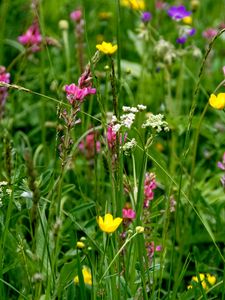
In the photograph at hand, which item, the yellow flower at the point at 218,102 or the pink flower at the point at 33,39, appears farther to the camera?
the pink flower at the point at 33,39

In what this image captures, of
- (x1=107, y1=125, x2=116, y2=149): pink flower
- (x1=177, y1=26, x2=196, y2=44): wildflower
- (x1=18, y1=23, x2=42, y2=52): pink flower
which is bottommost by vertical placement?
(x1=107, y1=125, x2=116, y2=149): pink flower

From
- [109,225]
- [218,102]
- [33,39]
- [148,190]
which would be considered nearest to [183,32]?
[33,39]

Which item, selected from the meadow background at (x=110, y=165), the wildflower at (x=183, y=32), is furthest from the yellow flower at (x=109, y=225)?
the wildflower at (x=183, y=32)

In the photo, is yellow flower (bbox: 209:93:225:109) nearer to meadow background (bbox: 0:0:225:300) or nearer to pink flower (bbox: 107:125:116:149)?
meadow background (bbox: 0:0:225:300)

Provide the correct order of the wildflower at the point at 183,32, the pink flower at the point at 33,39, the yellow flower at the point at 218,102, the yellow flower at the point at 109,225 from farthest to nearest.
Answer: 1. the pink flower at the point at 33,39
2. the wildflower at the point at 183,32
3. the yellow flower at the point at 218,102
4. the yellow flower at the point at 109,225

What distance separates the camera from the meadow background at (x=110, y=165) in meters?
1.65

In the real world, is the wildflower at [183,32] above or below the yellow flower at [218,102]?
above

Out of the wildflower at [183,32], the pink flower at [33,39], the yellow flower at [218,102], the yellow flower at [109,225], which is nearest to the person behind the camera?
the yellow flower at [109,225]

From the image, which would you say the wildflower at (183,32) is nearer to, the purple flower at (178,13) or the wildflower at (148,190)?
the purple flower at (178,13)

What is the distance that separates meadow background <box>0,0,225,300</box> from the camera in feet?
5.42

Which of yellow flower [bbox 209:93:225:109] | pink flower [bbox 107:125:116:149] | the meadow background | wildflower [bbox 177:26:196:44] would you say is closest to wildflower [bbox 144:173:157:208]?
the meadow background

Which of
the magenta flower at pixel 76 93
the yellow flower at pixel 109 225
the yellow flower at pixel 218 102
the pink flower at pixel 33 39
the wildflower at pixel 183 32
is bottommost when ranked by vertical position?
the yellow flower at pixel 109 225

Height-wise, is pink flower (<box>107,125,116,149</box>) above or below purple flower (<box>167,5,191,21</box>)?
below

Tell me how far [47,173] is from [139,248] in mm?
477
